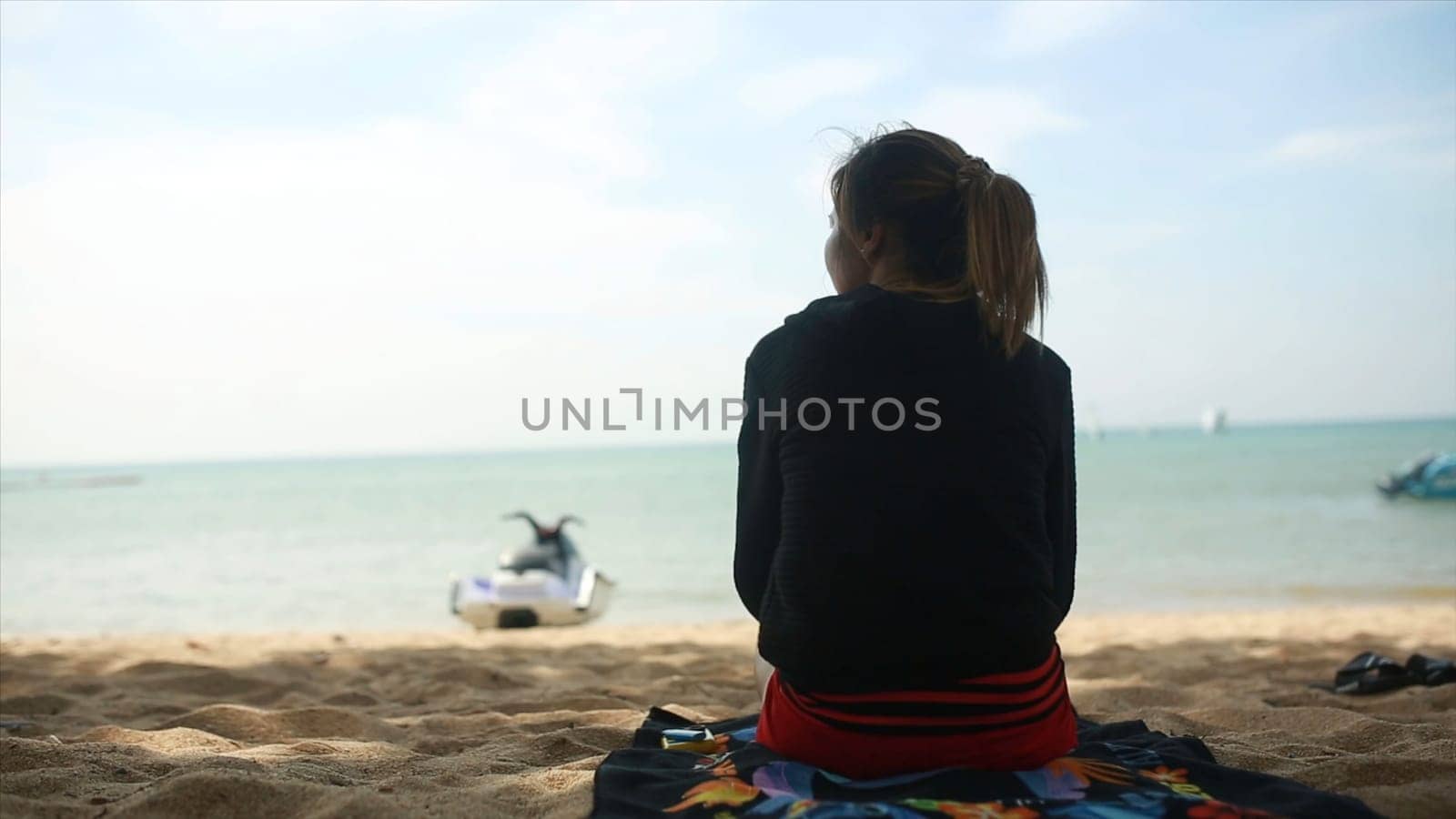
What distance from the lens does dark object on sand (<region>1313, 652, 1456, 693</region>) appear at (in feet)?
11.6

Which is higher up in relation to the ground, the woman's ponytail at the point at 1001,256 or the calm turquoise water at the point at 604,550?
the woman's ponytail at the point at 1001,256

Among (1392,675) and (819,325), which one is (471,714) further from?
(1392,675)

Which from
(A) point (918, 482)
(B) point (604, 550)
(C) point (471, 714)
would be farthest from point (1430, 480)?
(A) point (918, 482)

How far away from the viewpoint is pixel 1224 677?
4.16m

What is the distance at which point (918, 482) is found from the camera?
177cm

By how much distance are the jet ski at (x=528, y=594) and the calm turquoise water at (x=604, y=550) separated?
6.10ft

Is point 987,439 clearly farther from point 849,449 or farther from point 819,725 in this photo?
point 819,725

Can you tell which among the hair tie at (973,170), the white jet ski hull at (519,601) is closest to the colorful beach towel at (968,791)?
the hair tie at (973,170)

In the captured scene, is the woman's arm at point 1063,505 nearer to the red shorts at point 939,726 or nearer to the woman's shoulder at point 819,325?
the red shorts at point 939,726

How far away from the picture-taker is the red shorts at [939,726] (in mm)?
1854

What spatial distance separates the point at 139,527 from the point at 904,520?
2451cm

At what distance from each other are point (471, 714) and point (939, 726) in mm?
1831

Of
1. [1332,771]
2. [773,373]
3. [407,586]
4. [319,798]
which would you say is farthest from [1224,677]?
[407,586]

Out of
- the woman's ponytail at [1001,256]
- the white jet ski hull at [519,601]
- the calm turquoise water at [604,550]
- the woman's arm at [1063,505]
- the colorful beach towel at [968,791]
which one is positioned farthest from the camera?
the calm turquoise water at [604,550]
